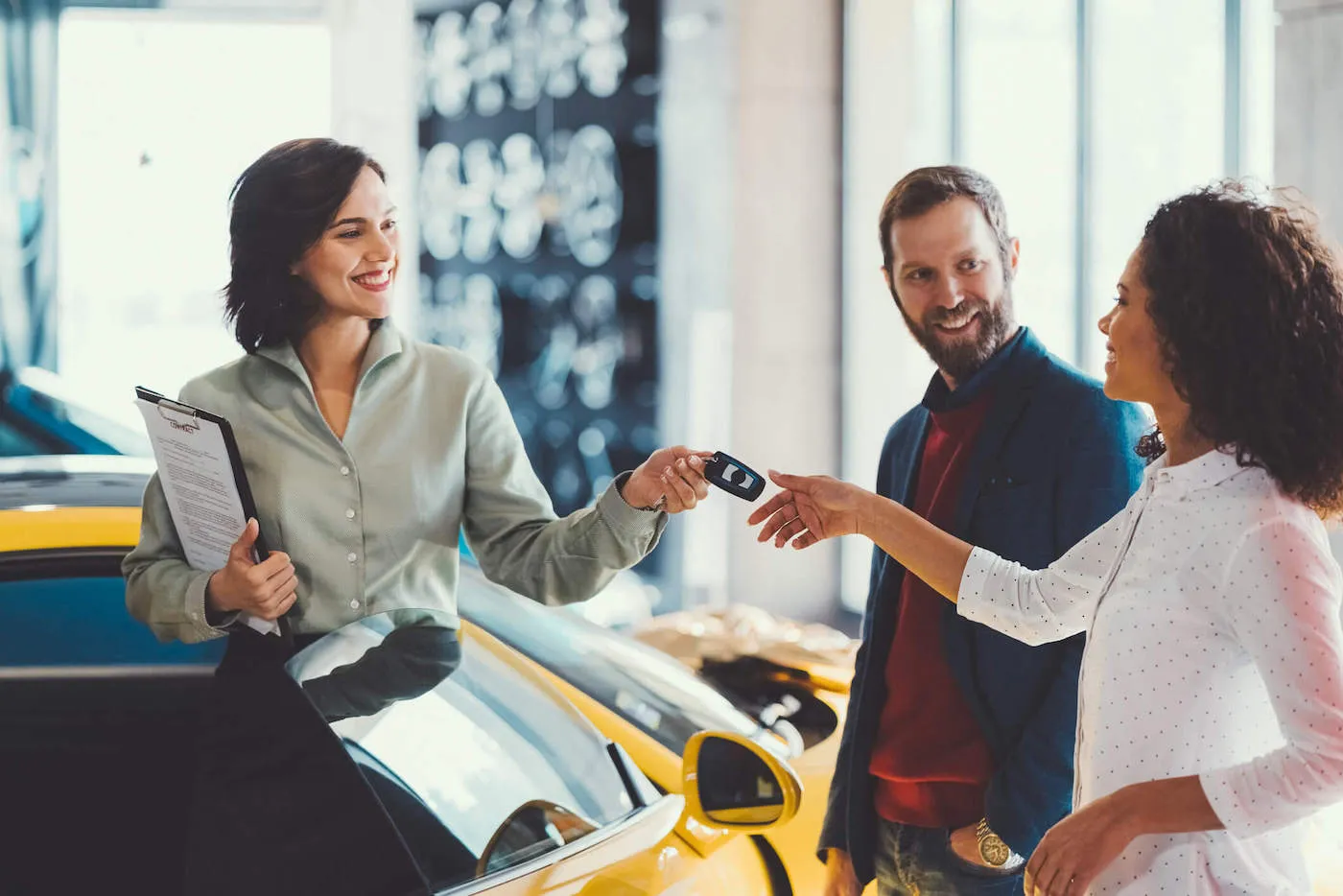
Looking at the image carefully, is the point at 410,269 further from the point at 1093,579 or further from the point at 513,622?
the point at 1093,579

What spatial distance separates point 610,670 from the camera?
2100mm

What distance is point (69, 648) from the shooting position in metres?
1.61

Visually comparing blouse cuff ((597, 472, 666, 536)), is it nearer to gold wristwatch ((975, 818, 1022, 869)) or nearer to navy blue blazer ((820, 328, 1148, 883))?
navy blue blazer ((820, 328, 1148, 883))

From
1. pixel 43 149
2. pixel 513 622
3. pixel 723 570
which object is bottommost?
pixel 723 570

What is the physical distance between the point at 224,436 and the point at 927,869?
0.99m

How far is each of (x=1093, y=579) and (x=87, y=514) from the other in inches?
48.4

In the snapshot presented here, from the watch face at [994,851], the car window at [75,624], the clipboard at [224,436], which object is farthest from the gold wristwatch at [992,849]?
the car window at [75,624]

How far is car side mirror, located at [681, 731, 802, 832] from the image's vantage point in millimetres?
1644

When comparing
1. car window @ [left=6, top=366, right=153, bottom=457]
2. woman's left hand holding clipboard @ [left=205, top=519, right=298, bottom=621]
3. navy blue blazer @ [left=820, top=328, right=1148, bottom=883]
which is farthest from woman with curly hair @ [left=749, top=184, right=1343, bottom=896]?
car window @ [left=6, top=366, right=153, bottom=457]

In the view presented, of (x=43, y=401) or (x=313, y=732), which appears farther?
(x=43, y=401)

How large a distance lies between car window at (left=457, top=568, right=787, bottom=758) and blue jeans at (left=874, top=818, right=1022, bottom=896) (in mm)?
310

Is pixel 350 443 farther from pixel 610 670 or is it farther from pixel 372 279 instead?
pixel 610 670

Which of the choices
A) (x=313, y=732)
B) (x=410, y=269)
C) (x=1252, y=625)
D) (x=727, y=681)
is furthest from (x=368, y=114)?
(x=1252, y=625)

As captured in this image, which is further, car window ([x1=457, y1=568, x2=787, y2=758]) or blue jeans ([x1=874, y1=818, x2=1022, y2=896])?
car window ([x1=457, y1=568, x2=787, y2=758])
